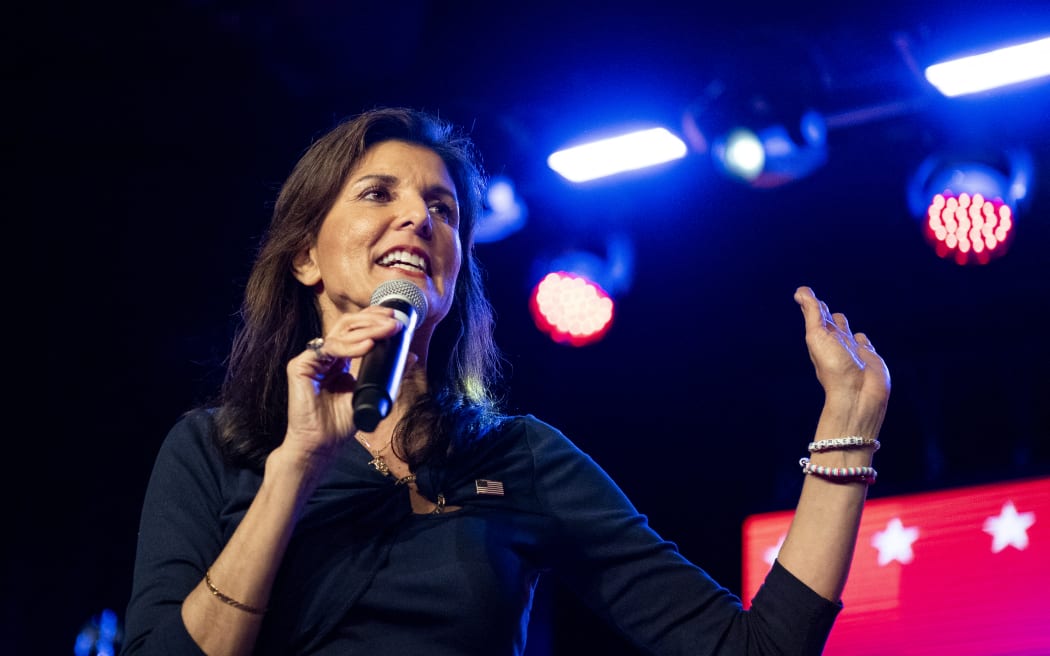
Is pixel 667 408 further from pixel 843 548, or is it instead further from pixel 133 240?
pixel 843 548

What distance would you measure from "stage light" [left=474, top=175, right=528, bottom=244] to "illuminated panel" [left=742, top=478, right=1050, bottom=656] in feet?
5.66

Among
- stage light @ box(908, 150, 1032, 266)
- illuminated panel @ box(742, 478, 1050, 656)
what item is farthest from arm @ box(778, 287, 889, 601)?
stage light @ box(908, 150, 1032, 266)

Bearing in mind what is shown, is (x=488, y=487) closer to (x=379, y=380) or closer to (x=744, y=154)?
(x=379, y=380)

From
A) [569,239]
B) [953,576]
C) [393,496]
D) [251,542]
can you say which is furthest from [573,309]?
[251,542]

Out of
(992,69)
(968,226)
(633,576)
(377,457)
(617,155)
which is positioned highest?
(992,69)

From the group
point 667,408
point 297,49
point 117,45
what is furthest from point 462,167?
point 667,408

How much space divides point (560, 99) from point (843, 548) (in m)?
2.80

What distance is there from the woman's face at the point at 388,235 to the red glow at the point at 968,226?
7.82 ft

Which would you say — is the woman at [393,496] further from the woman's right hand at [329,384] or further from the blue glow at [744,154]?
the blue glow at [744,154]

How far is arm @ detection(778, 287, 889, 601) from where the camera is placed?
145 cm

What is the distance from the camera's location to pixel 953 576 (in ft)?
11.2

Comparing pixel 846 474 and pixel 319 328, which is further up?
pixel 319 328

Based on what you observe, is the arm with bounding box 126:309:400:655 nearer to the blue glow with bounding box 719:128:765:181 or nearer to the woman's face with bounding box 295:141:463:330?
the woman's face with bounding box 295:141:463:330

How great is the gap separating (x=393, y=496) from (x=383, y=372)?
1.37 feet
